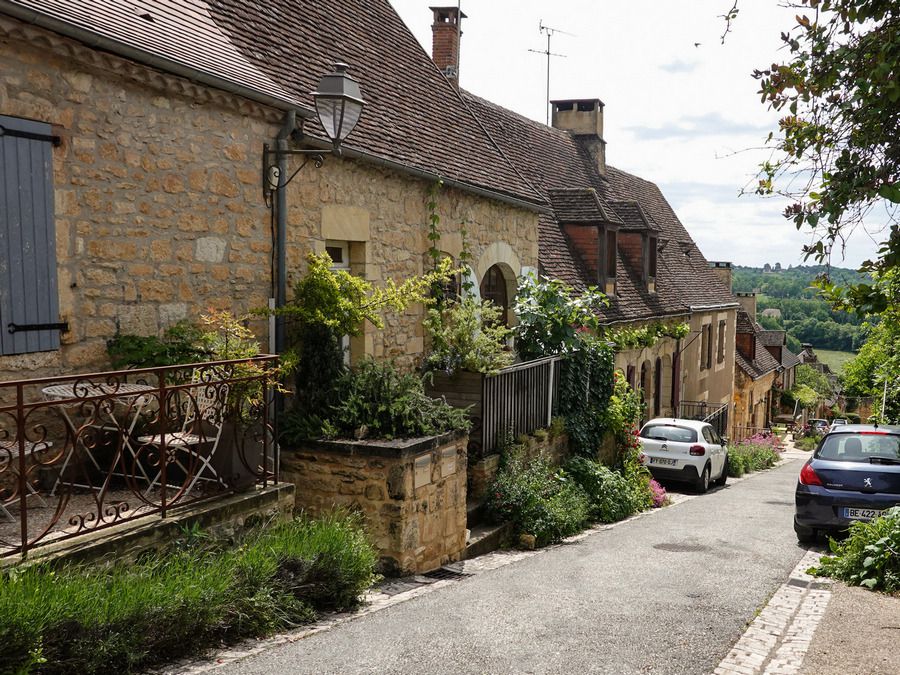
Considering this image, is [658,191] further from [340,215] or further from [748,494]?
[340,215]

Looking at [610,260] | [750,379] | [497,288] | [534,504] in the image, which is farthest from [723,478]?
[750,379]

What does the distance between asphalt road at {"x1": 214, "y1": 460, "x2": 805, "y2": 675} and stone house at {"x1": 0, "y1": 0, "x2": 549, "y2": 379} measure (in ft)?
9.86

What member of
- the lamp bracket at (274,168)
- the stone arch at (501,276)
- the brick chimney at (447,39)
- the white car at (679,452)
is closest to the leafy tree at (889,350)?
the white car at (679,452)

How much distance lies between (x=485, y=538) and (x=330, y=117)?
4.94 meters

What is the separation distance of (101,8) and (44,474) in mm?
3625

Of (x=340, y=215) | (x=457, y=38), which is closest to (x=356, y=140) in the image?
(x=340, y=215)

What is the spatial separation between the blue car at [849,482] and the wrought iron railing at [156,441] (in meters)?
6.32

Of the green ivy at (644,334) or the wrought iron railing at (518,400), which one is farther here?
the green ivy at (644,334)

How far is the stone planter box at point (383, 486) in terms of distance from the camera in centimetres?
745

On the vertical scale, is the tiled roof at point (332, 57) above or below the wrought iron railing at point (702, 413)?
above

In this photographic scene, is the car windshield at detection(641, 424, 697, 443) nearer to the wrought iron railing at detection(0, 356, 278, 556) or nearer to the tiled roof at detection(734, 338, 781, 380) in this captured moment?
the wrought iron railing at detection(0, 356, 278, 556)

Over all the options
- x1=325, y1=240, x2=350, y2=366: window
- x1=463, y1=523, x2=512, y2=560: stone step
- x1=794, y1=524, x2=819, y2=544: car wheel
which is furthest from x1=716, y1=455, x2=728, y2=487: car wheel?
x1=325, y1=240, x2=350, y2=366: window

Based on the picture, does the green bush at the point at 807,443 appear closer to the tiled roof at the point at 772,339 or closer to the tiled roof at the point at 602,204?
the tiled roof at the point at 772,339

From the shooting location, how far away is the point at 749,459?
2355cm
